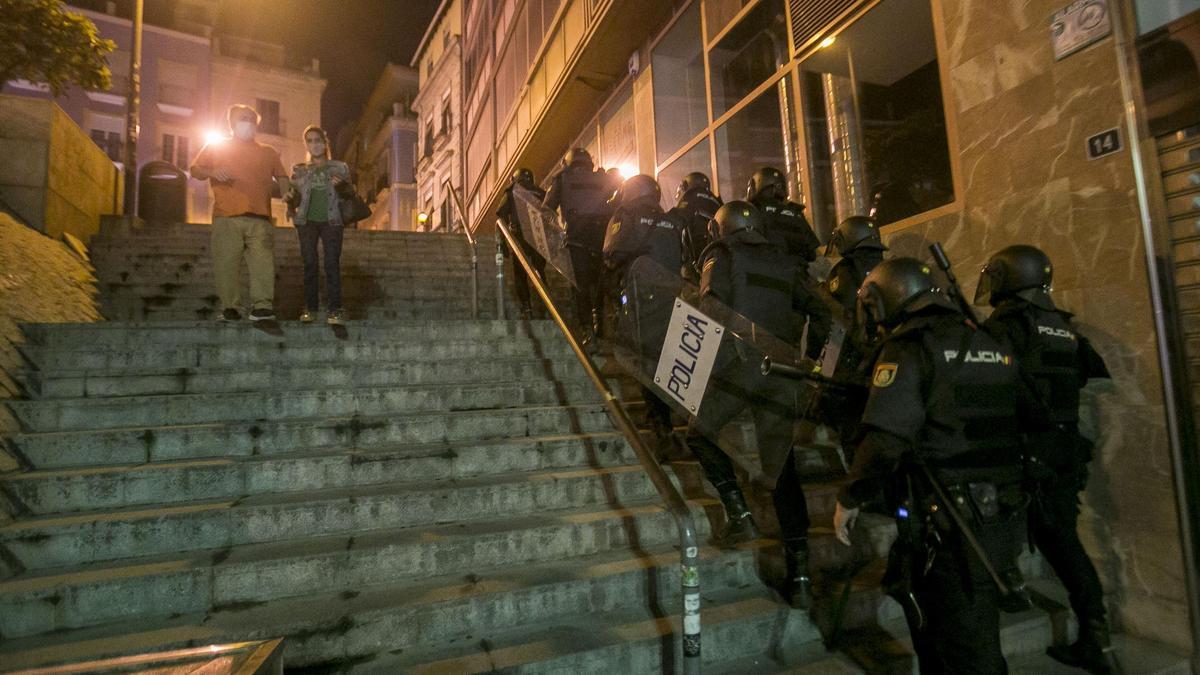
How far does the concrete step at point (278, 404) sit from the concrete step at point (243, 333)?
78 cm

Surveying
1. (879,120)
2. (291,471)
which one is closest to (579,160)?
(879,120)

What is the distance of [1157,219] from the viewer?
317cm

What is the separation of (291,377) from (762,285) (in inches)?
135

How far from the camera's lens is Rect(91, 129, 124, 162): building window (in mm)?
22719

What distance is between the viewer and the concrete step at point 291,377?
3.91 metres

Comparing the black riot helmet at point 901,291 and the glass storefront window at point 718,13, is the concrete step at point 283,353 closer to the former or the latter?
the black riot helmet at point 901,291

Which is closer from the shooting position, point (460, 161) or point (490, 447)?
point (490, 447)

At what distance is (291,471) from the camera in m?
3.42

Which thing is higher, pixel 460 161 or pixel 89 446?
pixel 460 161

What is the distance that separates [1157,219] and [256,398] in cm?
549

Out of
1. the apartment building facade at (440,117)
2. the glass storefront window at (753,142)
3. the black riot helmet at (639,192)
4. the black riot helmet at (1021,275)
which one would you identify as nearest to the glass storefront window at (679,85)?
the glass storefront window at (753,142)

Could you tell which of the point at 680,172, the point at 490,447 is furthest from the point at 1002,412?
the point at 680,172

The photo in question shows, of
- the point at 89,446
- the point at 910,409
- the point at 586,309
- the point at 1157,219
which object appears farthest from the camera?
the point at 586,309

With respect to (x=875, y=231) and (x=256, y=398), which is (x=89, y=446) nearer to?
(x=256, y=398)
